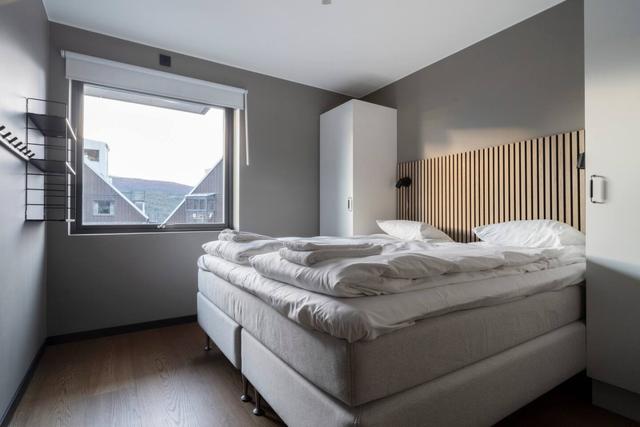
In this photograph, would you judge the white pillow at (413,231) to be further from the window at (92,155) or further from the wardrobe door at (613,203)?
the window at (92,155)

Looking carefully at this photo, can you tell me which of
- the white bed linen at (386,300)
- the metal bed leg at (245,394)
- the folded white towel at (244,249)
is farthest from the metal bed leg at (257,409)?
the folded white towel at (244,249)

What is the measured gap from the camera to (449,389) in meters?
1.15

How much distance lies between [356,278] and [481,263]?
2.27 feet

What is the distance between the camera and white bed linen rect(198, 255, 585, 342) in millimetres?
1000

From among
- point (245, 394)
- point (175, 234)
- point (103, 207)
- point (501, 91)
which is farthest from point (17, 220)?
point (501, 91)

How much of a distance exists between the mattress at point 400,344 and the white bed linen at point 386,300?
0.11 ft

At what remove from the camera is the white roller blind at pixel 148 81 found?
2.64 metres

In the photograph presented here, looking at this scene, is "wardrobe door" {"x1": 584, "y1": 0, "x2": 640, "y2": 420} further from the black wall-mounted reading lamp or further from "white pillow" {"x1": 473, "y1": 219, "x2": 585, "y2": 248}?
the black wall-mounted reading lamp

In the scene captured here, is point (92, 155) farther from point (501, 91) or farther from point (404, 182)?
point (501, 91)

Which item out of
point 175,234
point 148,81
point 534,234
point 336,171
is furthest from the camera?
point 336,171

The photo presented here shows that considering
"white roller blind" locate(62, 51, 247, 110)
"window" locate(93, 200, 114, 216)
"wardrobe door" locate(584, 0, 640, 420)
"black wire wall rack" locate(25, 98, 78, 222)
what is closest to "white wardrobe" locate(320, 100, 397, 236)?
"white roller blind" locate(62, 51, 247, 110)

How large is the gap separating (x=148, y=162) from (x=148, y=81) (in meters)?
0.73

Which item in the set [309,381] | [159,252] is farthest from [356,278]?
[159,252]

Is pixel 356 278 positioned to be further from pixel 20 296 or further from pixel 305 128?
pixel 305 128
